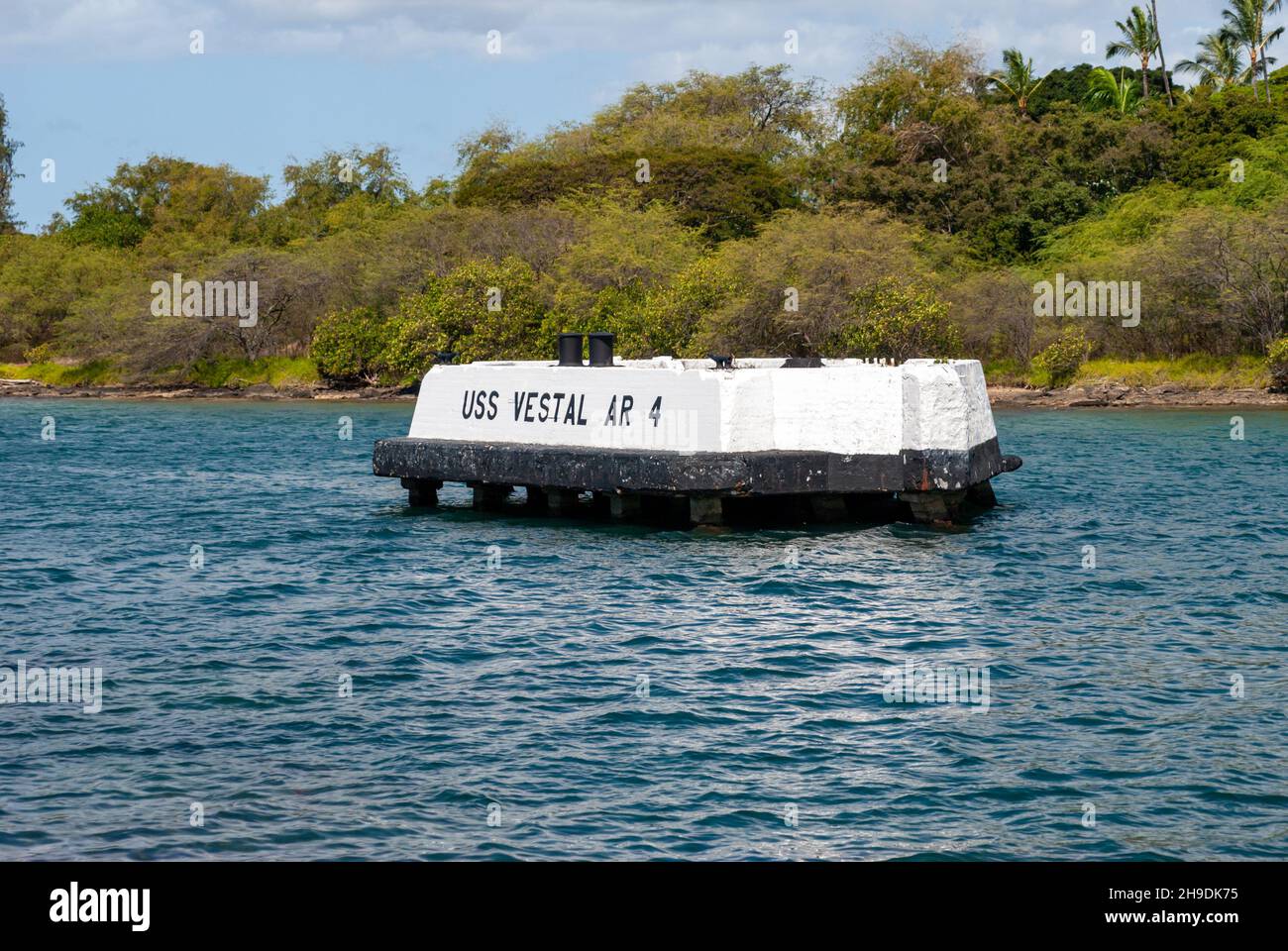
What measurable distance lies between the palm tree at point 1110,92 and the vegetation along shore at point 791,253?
7.8 inches

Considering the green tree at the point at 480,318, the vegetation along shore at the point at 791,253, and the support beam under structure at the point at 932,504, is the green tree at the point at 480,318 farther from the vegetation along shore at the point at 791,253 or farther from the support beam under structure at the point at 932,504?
the support beam under structure at the point at 932,504

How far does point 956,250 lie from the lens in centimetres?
7106

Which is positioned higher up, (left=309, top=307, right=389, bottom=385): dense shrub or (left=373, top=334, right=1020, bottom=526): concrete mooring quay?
(left=309, top=307, right=389, bottom=385): dense shrub

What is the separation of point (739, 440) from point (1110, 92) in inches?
2810

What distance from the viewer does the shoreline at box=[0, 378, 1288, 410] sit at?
5822cm

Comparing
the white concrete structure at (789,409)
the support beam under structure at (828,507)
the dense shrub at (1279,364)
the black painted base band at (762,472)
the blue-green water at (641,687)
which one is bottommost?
the blue-green water at (641,687)

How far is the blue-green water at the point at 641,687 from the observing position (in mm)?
10070

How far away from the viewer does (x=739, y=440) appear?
21531 millimetres

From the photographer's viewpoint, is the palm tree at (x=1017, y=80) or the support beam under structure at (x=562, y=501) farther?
the palm tree at (x=1017, y=80)

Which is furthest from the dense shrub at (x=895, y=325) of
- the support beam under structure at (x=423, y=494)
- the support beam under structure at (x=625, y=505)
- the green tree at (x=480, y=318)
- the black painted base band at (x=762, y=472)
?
the support beam under structure at (x=625, y=505)

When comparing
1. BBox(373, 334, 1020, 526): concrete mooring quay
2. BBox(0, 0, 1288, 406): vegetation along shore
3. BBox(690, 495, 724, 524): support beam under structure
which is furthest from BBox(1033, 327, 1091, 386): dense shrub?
BBox(690, 495, 724, 524): support beam under structure

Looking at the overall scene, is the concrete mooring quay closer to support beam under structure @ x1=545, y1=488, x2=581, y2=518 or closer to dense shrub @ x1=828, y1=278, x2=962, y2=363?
support beam under structure @ x1=545, y1=488, x2=581, y2=518

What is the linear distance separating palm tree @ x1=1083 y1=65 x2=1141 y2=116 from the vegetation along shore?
0.65 feet

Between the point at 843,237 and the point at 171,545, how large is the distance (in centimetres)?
4362
